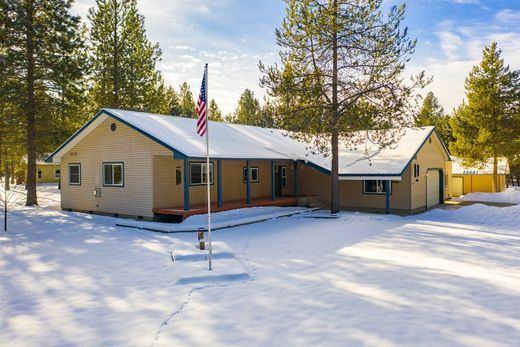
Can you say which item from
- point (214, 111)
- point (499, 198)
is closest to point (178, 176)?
point (499, 198)

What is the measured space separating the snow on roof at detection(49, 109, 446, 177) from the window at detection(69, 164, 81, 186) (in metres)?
1.02

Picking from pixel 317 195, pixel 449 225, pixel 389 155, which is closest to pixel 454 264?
pixel 449 225

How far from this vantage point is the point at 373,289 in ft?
25.6

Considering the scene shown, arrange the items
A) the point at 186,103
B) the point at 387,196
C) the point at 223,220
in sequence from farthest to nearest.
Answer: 1. the point at 186,103
2. the point at 387,196
3. the point at 223,220

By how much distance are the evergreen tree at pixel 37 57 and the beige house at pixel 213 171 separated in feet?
13.8

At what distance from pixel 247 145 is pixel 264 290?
13483 millimetres

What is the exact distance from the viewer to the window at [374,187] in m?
21.2

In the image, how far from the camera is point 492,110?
32.4 meters

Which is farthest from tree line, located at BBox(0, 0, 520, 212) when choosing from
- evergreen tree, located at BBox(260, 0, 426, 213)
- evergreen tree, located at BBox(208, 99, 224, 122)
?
evergreen tree, located at BBox(208, 99, 224, 122)

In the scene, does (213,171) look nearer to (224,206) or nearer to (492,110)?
(224,206)

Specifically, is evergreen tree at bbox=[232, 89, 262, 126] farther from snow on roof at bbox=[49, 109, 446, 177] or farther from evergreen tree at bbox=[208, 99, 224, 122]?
snow on roof at bbox=[49, 109, 446, 177]

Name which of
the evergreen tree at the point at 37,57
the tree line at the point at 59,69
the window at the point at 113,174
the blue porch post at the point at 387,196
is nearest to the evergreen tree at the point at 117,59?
the tree line at the point at 59,69

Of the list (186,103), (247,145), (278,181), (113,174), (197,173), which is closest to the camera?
(113,174)

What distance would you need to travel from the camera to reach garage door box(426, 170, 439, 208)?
23.3m
